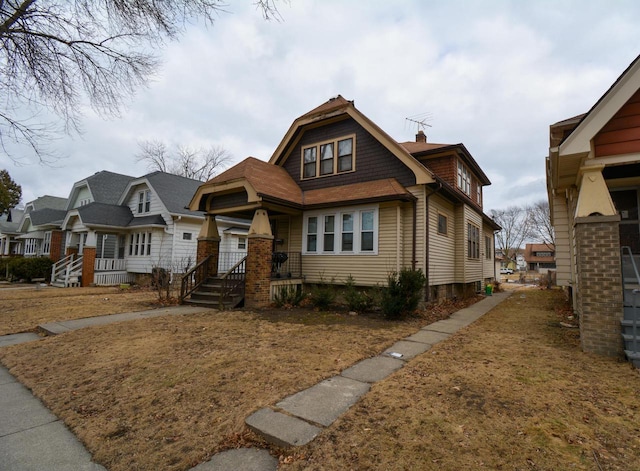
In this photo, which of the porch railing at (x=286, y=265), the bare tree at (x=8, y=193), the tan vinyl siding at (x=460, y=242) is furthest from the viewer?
the bare tree at (x=8, y=193)

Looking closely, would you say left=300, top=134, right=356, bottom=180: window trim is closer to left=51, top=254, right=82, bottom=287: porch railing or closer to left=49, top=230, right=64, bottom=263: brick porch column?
left=51, top=254, right=82, bottom=287: porch railing

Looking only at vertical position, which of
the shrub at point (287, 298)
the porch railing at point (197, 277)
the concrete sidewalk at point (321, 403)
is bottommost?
the concrete sidewalk at point (321, 403)

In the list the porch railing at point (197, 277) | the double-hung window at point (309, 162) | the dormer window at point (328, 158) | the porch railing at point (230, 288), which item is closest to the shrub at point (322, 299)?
the porch railing at point (230, 288)

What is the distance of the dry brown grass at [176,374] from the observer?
2.94 m

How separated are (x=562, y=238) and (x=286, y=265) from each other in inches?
356

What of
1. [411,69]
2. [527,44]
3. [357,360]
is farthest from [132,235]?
[527,44]

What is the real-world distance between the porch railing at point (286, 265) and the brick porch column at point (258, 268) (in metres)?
1.35

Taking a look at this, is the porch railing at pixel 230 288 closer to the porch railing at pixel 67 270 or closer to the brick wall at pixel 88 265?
the brick wall at pixel 88 265

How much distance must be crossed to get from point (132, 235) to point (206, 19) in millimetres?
16950

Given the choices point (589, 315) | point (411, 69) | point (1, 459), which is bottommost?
point (1, 459)

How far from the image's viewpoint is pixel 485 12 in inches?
320

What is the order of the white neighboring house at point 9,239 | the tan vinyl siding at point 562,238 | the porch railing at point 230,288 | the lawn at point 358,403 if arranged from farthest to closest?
the white neighboring house at point 9,239 < the porch railing at point 230,288 < the tan vinyl siding at point 562,238 < the lawn at point 358,403

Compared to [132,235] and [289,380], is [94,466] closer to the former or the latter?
[289,380]

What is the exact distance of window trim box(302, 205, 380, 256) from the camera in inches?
414
